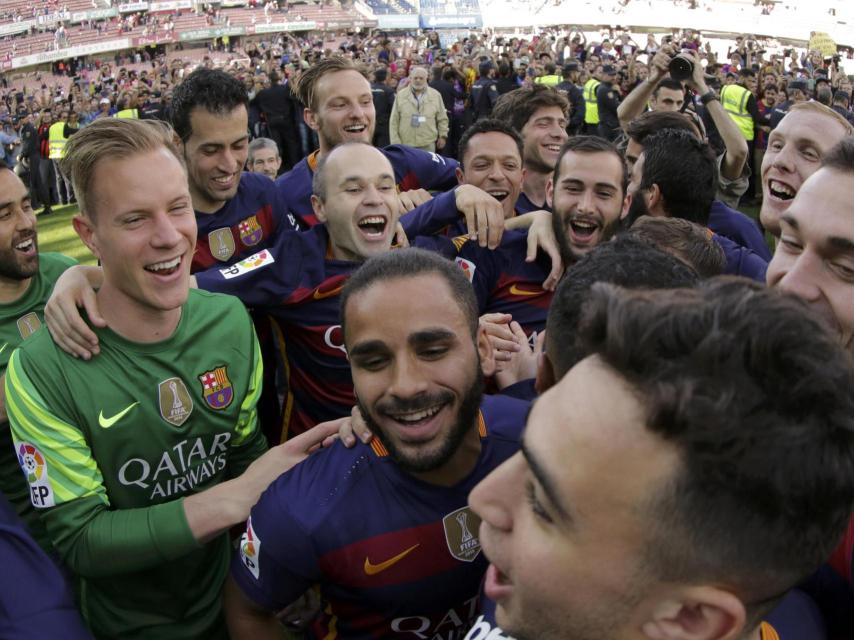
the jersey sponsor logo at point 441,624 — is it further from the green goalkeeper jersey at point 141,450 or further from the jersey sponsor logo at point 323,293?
the jersey sponsor logo at point 323,293

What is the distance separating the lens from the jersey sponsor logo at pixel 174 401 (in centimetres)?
223

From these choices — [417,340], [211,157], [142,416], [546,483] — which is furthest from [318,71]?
[546,483]

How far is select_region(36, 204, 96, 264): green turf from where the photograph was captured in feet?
32.8

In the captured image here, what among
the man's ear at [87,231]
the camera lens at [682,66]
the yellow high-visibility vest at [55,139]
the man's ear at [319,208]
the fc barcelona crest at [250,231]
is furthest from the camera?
the yellow high-visibility vest at [55,139]

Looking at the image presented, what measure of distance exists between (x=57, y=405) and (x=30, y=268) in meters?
1.05

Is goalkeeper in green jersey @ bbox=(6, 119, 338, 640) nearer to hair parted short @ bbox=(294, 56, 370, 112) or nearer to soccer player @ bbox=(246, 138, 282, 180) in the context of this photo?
hair parted short @ bbox=(294, 56, 370, 112)

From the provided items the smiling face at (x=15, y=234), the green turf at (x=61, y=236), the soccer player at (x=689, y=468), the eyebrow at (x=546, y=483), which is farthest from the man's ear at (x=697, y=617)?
the green turf at (x=61, y=236)

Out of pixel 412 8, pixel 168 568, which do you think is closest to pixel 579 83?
pixel 168 568

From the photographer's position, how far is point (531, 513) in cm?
113

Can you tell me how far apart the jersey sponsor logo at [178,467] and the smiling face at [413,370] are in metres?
0.71

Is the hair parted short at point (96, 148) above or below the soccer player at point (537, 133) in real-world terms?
above

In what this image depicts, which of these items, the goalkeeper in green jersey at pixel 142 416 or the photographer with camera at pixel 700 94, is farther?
the photographer with camera at pixel 700 94

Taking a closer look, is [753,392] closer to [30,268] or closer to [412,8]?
[30,268]

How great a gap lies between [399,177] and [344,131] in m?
0.47
